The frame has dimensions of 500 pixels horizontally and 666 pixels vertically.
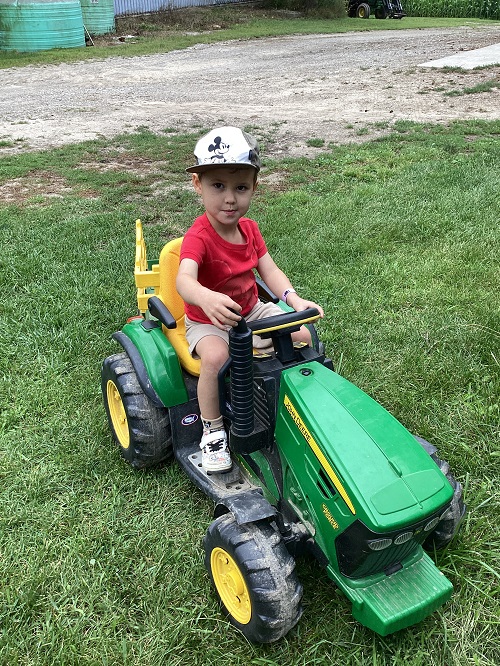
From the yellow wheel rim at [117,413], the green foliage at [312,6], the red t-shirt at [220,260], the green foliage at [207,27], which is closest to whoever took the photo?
the red t-shirt at [220,260]

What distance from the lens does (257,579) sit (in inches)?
79.5

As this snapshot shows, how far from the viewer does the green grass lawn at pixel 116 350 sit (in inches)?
86.3

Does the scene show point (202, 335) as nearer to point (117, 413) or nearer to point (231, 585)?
point (117, 413)

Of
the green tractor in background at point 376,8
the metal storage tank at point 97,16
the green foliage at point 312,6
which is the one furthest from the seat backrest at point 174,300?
the green tractor in background at point 376,8

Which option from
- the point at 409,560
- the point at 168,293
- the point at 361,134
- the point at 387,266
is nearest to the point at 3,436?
the point at 168,293

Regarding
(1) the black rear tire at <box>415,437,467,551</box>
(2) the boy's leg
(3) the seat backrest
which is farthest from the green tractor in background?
(1) the black rear tire at <box>415,437,467,551</box>

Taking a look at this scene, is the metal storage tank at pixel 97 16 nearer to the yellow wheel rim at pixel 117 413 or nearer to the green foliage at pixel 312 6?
the green foliage at pixel 312 6

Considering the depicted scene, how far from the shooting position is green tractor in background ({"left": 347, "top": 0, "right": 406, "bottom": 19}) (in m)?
30.2

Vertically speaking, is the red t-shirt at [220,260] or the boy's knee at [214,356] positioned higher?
the red t-shirt at [220,260]

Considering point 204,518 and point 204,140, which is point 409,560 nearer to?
point 204,518

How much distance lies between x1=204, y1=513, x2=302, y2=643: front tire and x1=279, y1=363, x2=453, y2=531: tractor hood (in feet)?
1.17

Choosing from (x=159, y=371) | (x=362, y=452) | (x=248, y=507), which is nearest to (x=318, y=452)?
(x=362, y=452)

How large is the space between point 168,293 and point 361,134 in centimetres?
663

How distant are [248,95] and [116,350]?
8701mm
